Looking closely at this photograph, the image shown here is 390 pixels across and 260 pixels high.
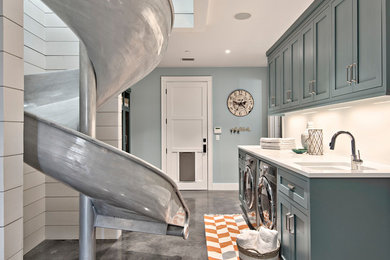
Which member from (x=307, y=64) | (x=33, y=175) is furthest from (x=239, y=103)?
(x=33, y=175)

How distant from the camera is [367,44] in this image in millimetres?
1703

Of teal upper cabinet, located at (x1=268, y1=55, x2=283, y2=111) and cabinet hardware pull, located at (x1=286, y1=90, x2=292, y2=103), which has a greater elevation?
teal upper cabinet, located at (x1=268, y1=55, x2=283, y2=111)

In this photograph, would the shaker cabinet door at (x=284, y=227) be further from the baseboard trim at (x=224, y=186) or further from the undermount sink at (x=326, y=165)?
the baseboard trim at (x=224, y=186)

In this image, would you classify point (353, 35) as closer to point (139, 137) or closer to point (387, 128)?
point (387, 128)

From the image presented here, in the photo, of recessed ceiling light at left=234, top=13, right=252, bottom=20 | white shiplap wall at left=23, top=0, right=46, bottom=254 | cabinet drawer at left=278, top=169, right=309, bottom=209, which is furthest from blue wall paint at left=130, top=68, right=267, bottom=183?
cabinet drawer at left=278, top=169, right=309, bottom=209

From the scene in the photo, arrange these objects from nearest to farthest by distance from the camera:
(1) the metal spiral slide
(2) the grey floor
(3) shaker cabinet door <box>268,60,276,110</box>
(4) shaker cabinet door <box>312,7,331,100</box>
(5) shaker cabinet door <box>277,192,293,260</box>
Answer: (1) the metal spiral slide
(5) shaker cabinet door <box>277,192,293,260</box>
(4) shaker cabinet door <box>312,7,331,100</box>
(2) the grey floor
(3) shaker cabinet door <box>268,60,276,110</box>

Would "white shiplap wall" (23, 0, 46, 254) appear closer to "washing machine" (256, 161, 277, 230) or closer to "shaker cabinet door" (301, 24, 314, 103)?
"washing machine" (256, 161, 277, 230)

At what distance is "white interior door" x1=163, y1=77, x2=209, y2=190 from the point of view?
5.55m

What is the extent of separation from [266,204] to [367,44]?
1543 mm

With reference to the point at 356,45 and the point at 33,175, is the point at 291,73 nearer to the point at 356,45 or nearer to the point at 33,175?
the point at 356,45

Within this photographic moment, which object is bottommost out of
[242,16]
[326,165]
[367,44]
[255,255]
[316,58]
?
[255,255]

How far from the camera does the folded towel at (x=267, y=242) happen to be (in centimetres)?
212

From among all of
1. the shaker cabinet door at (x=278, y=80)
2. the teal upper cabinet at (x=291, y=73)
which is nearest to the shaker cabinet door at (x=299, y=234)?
the teal upper cabinet at (x=291, y=73)

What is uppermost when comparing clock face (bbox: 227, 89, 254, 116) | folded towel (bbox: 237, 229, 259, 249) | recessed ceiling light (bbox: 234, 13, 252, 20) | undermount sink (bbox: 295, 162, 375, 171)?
recessed ceiling light (bbox: 234, 13, 252, 20)
